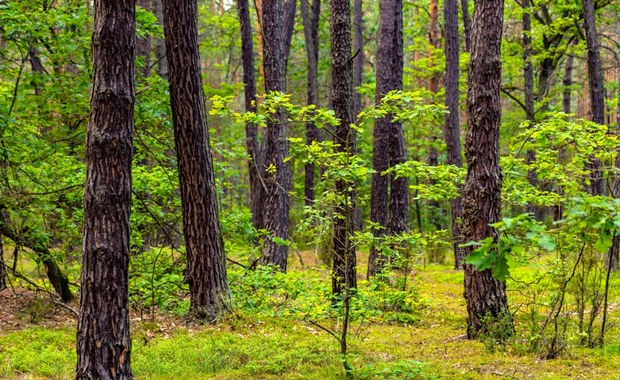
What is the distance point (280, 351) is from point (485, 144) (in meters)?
3.34

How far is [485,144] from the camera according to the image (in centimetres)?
609

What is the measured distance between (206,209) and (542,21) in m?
15.7

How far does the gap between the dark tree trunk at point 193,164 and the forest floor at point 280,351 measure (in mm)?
467

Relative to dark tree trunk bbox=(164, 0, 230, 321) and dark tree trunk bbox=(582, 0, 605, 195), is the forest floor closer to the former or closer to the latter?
dark tree trunk bbox=(164, 0, 230, 321)

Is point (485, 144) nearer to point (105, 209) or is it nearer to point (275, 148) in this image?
point (105, 209)

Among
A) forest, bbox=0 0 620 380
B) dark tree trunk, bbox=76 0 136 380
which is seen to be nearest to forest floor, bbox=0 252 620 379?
forest, bbox=0 0 620 380

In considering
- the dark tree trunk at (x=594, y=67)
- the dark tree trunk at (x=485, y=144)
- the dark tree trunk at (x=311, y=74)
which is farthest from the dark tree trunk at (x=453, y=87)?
the dark tree trunk at (x=485, y=144)

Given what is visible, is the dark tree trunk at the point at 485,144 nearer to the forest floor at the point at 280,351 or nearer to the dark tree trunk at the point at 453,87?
the forest floor at the point at 280,351

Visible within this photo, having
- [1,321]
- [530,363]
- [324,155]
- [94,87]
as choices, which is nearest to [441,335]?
[530,363]

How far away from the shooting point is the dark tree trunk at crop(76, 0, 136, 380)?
402 centimetres

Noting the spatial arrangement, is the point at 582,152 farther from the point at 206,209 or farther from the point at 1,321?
the point at 1,321

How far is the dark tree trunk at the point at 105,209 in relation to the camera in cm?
402

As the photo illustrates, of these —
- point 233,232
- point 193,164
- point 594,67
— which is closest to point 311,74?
point 594,67

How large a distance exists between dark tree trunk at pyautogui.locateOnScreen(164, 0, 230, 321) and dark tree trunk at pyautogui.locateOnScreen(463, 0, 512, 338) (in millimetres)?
3253
